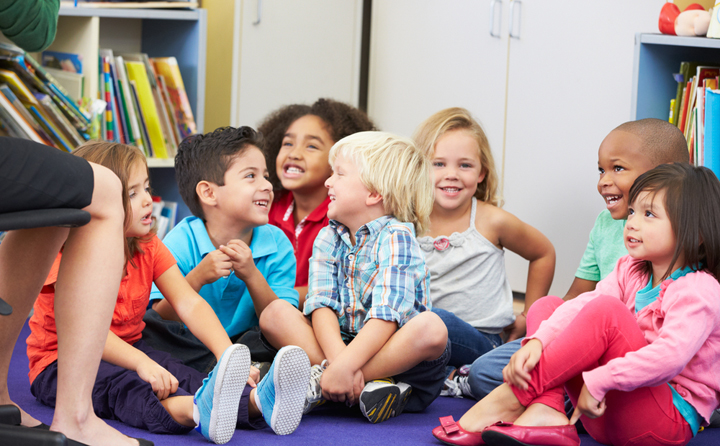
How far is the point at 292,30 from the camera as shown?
7.78 feet

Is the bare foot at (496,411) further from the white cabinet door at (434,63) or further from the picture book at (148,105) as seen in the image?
the picture book at (148,105)

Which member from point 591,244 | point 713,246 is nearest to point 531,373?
point 713,246

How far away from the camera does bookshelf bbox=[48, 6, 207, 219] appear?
2.06 metres

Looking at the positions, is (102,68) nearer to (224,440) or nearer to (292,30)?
(292,30)

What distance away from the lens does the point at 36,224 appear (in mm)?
769

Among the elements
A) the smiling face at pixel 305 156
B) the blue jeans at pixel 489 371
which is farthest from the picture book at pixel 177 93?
the blue jeans at pixel 489 371

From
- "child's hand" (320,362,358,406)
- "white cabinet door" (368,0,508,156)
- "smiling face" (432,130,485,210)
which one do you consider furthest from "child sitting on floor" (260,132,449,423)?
"white cabinet door" (368,0,508,156)

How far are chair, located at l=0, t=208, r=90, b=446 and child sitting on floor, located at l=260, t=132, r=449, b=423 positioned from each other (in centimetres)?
49

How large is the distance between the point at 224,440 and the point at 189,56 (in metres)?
1.53

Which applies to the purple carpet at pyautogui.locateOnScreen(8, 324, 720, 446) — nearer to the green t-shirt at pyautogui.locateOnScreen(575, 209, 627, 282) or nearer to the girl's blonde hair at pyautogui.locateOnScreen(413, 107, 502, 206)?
the green t-shirt at pyautogui.locateOnScreen(575, 209, 627, 282)

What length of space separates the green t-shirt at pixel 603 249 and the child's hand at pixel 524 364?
520 millimetres

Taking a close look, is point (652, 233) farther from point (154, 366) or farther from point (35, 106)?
point (35, 106)

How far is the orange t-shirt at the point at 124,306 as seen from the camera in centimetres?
125

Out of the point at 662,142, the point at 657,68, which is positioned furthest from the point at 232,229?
the point at 657,68
